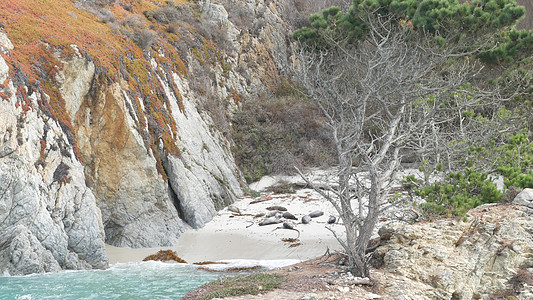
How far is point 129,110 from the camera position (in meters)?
14.6

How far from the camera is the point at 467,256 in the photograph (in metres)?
7.73

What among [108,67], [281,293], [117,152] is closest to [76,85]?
[108,67]

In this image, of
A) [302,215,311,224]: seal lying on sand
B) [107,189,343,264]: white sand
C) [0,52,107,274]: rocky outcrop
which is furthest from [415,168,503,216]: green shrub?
[0,52,107,274]: rocky outcrop

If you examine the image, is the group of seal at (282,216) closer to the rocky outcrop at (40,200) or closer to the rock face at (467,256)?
the rocky outcrop at (40,200)

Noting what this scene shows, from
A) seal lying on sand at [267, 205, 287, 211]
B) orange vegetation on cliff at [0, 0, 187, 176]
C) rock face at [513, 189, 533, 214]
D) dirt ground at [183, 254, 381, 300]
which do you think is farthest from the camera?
seal lying on sand at [267, 205, 287, 211]

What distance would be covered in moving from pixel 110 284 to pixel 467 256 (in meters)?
7.96

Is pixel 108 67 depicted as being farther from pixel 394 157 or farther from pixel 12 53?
pixel 394 157

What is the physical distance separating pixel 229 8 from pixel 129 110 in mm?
19539

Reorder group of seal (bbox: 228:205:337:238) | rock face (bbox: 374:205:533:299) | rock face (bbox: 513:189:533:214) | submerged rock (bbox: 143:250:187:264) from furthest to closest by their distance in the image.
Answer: group of seal (bbox: 228:205:337:238)
submerged rock (bbox: 143:250:187:264)
rock face (bbox: 513:189:533:214)
rock face (bbox: 374:205:533:299)

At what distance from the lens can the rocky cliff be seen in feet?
33.8

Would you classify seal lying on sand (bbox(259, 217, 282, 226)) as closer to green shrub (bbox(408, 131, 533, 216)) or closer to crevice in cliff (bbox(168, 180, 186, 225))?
crevice in cliff (bbox(168, 180, 186, 225))

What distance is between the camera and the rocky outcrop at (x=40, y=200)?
9750 mm

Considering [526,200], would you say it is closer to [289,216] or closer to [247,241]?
[247,241]

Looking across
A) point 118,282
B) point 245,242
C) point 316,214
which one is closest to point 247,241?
point 245,242
